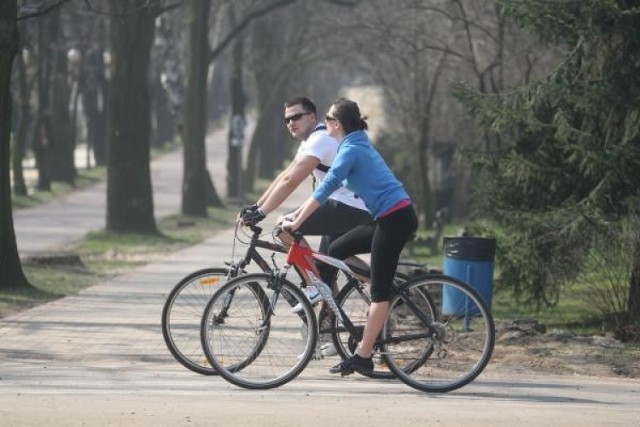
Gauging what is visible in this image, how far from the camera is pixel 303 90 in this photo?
5822 centimetres

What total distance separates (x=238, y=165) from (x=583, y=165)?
3030 cm

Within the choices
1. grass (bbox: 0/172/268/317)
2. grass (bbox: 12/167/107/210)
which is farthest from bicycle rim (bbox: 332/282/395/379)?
grass (bbox: 12/167/107/210)

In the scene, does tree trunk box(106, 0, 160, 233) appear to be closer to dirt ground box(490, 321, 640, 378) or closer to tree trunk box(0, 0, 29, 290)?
tree trunk box(0, 0, 29, 290)

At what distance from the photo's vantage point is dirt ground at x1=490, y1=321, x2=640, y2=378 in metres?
10.4

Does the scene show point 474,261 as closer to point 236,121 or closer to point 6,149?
point 6,149

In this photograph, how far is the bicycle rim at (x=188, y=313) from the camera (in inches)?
372

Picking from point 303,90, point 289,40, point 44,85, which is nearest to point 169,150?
point 303,90

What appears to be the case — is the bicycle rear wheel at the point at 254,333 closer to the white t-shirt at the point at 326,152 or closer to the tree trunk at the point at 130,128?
the white t-shirt at the point at 326,152

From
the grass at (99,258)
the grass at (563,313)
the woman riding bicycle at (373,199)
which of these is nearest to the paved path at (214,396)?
the woman riding bicycle at (373,199)

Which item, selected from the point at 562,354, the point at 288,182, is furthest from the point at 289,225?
the point at 562,354

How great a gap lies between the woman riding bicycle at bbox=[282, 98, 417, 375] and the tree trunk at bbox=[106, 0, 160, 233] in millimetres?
16740

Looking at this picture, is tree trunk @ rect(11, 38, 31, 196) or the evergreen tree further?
tree trunk @ rect(11, 38, 31, 196)

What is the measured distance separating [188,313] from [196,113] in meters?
25.1

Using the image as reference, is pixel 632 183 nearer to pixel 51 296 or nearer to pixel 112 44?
pixel 51 296
